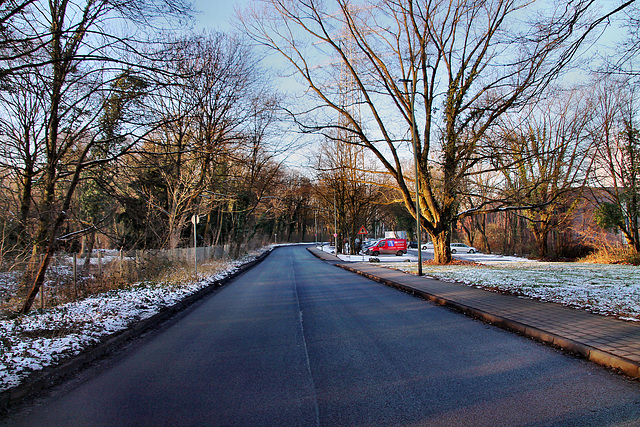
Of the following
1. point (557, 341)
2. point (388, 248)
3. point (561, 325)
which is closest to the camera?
point (557, 341)

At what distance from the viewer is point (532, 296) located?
9945mm

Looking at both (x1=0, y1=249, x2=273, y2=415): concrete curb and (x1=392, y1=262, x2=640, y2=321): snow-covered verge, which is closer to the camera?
(x1=0, y1=249, x2=273, y2=415): concrete curb

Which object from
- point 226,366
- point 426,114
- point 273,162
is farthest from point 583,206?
point 226,366

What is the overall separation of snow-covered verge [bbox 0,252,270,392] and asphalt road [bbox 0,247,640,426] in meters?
0.61

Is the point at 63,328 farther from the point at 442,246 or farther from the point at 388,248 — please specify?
the point at 388,248

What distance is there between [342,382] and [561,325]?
4.32m

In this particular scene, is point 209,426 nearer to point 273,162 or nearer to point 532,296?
point 532,296

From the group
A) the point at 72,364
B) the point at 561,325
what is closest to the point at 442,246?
the point at 561,325

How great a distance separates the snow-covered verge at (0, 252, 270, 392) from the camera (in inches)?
209

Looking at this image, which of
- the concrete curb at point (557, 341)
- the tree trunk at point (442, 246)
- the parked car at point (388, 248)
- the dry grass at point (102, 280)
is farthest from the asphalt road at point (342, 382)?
the parked car at point (388, 248)

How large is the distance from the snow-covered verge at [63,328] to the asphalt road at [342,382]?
2.02 ft

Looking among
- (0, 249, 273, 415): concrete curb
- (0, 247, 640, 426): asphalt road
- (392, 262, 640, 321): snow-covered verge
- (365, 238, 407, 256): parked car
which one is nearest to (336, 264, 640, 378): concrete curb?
(0, 247, 640, 426): asphalt road

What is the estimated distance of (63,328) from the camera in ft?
23.3

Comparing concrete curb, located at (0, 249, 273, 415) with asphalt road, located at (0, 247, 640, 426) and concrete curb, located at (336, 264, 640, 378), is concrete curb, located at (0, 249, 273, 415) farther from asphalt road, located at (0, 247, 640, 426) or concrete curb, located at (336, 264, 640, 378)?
concrete curb, located at (336, 264, 640, 378)
